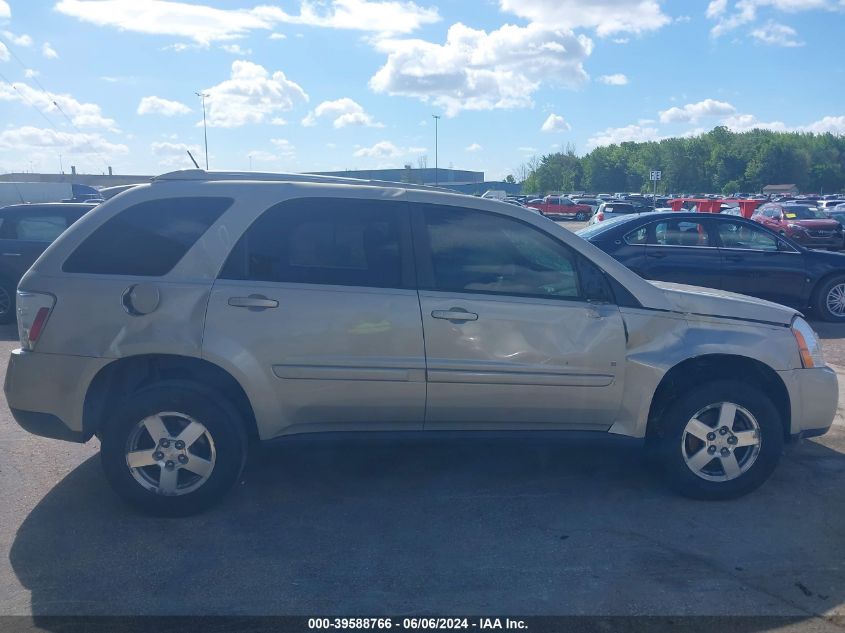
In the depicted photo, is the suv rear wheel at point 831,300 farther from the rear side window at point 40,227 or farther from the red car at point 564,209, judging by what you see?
the red car at point 564,209

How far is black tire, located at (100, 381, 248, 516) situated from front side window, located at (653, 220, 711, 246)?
27.0 feet

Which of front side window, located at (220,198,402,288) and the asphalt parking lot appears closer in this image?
the asphalt parking lot

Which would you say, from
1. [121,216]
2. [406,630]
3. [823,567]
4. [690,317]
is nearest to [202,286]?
[121,216]

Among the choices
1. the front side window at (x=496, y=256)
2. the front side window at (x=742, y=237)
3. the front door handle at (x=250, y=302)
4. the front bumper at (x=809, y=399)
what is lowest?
the front bumper at (x=809, y=399)

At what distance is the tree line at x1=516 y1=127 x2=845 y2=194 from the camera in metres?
106

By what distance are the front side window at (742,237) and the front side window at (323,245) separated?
7.91 metres

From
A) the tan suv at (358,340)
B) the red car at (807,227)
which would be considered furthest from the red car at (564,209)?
the tan suv at (358,340)

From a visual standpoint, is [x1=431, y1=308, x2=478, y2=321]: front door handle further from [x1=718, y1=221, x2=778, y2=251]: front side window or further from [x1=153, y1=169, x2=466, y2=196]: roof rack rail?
[x1=718, y1=221, x2=778, y2=251]: front side window

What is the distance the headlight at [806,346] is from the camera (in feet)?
16.4

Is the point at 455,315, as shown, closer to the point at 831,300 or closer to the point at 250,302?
the point at 250,302

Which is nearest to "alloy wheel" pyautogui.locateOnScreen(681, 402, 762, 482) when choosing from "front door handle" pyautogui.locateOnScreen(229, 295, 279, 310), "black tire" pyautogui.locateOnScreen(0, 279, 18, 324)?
"front door handle" pyautogui.locateOnScreen(229, 295, 279, 310)

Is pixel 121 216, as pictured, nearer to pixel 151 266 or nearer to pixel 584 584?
pixel 151 266

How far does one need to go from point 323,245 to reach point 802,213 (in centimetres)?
2640

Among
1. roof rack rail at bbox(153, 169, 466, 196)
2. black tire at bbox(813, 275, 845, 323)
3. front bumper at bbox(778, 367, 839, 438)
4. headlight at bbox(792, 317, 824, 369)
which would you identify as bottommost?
black tire at bbox(813, 275, 845, 323)
